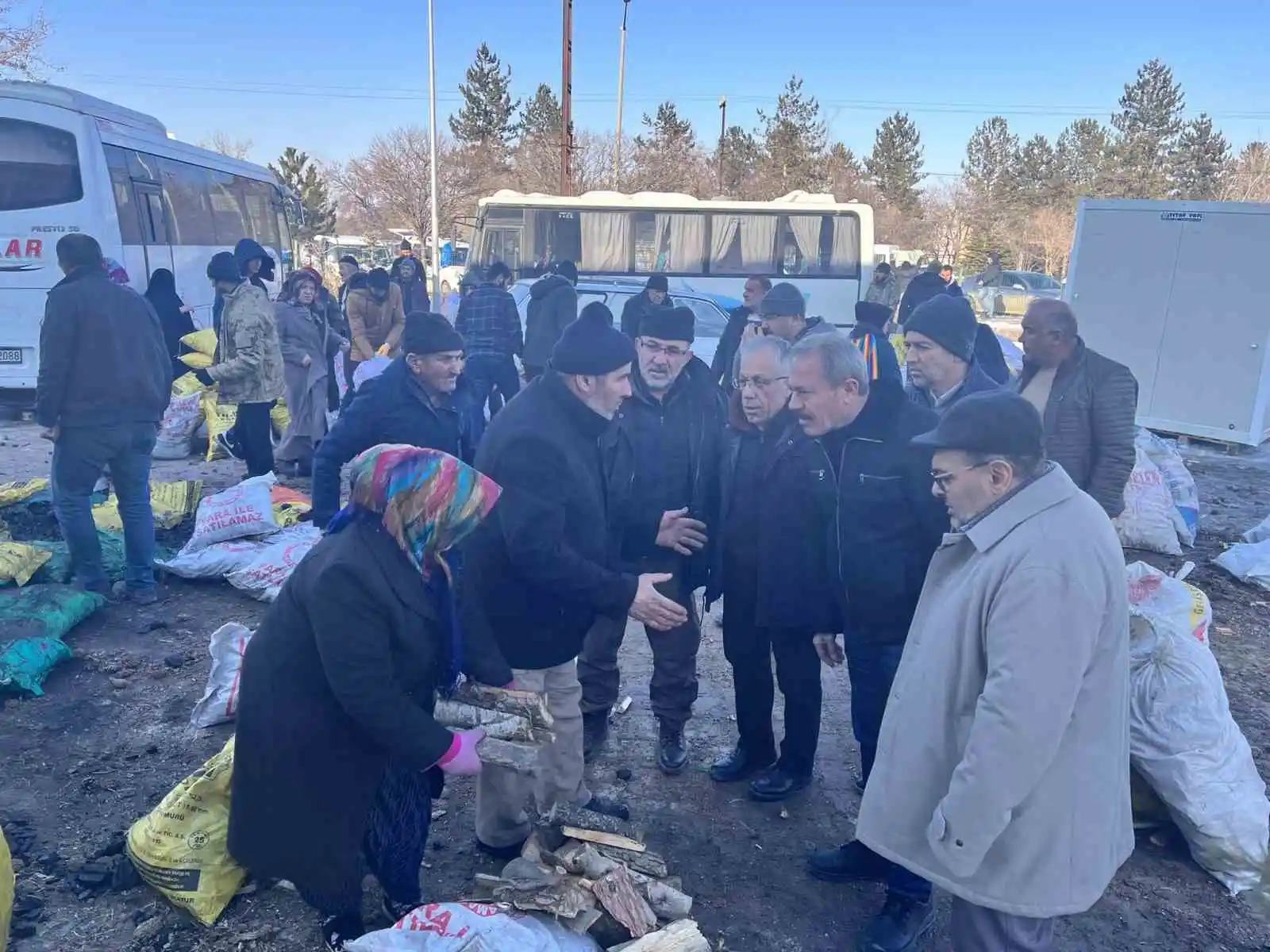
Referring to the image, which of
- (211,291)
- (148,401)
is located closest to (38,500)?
(148,401)

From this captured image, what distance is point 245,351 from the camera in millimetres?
7043

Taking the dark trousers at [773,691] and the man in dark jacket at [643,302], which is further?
the man in dark jacket at [643,302]

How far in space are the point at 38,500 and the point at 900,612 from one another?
643 centimetres

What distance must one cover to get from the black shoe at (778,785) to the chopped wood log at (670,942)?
1262 millimetres

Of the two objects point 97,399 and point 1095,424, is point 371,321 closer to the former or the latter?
point 97,399

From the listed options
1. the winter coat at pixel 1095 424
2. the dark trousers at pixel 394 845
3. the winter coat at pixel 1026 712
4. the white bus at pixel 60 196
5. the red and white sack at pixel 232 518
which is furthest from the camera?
the white bus at pixel 60 196

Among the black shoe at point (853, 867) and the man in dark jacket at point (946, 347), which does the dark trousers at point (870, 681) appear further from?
the man in dark jacket at point (946, 347)

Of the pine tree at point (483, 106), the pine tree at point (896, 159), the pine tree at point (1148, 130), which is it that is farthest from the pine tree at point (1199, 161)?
the pine tree at point (483, 106)

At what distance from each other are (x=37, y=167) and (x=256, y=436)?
5.76 m

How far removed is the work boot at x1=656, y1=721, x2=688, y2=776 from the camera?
3.89m

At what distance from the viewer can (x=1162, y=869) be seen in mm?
3256

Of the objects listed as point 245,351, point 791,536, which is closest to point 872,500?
point 791,536

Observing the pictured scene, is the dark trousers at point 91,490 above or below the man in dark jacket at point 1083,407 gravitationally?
below

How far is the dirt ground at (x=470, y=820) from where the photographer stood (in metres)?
2.88
